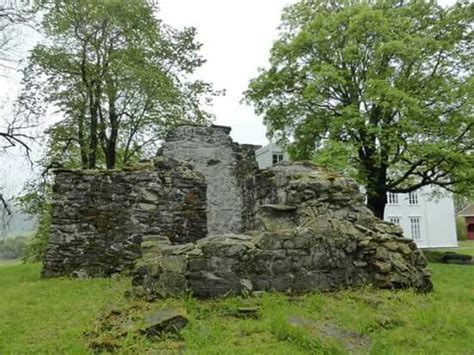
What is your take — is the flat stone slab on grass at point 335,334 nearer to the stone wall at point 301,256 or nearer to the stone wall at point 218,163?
the stone wall at point 301,256

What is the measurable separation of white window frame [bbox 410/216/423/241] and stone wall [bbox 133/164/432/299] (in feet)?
80.3

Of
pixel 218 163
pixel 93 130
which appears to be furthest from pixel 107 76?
pixel 218 163

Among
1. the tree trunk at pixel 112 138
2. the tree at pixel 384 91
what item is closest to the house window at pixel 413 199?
the tree at pixel 384 91

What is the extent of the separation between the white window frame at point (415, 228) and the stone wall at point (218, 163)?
2252 cm

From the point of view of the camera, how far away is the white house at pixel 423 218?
29.8 metres

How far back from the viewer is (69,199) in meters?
9.11

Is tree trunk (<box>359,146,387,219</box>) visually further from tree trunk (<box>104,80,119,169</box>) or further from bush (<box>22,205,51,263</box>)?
bush (<box>22,205,51,263</box>)

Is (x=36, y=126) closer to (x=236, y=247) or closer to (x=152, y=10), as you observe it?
(x=152, y=10)

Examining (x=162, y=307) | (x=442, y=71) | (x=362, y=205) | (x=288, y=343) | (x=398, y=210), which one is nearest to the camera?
(x=288, y=343)

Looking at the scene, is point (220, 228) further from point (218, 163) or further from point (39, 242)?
point (39, 242)

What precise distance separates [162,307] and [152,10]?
14345 millimetres

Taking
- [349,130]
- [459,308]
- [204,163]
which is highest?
[349,130]

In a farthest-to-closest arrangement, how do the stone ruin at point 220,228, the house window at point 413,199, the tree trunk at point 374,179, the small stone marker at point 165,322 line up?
1. the house window at point 413,199
2. the tree trunk at point 374,179
3. the stone ruin at point 220,228
4. the small stone marker at point 165,322

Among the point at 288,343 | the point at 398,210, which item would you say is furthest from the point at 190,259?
the point at 398,210
